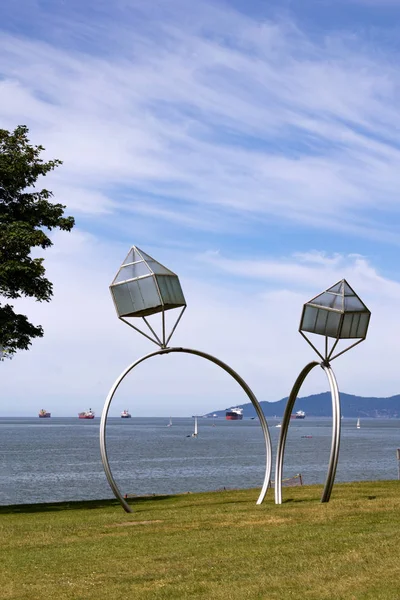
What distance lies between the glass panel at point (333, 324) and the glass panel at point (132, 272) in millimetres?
5298

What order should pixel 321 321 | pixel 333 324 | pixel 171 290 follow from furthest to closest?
pixel 321 321 < pixel 333 324 < pixel 171 290

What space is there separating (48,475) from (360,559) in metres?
61.8

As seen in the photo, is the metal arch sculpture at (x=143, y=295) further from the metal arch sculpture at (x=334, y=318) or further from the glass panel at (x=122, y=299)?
the metal arch sculpture at (x=334, y=318)

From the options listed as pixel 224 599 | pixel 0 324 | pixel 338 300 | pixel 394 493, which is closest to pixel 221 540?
pixel 224 599

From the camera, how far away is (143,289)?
23.2 meters

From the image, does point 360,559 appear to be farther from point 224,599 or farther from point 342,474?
point 342,474

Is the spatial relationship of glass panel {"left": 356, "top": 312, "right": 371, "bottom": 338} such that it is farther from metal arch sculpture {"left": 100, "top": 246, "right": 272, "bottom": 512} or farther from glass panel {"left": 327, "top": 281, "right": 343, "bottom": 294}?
Result: metal arch sculpture {"left": 100, "top": 246, "right": 272, "bottom": 512}

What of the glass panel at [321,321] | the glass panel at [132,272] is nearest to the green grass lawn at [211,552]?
the glass panel at [321,321]

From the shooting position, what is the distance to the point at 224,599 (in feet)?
43.3

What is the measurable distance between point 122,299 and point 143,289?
2.28ft

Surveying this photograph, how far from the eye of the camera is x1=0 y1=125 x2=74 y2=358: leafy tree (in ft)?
91.3

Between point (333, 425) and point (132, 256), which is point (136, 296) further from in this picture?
point (333, 425)

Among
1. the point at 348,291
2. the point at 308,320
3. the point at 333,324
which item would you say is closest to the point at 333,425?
the point at 333,324

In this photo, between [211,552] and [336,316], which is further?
[336,316]
